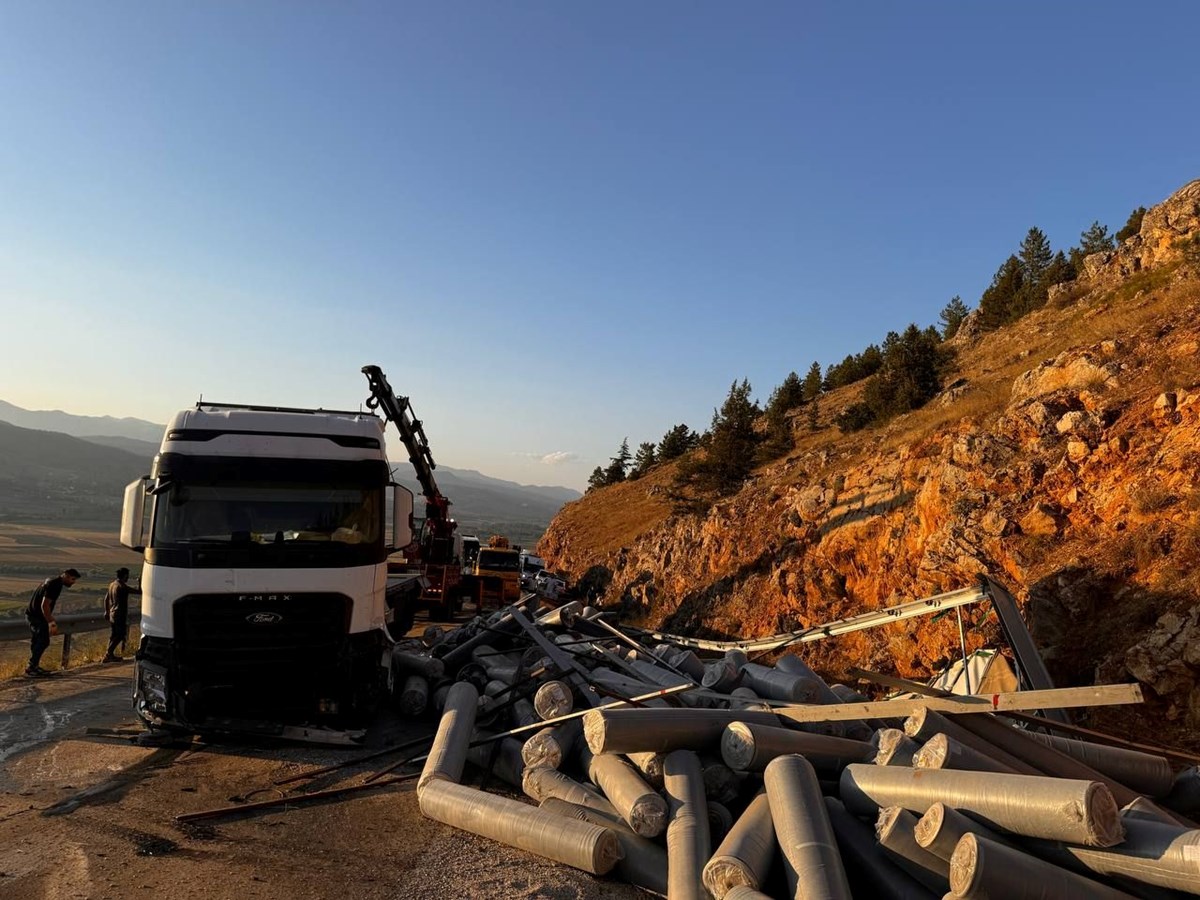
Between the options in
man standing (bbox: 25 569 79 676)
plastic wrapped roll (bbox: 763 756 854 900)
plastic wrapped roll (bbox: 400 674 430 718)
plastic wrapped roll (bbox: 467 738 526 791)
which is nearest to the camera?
plastic wrapped roll (bbox: 763 756 854 900)

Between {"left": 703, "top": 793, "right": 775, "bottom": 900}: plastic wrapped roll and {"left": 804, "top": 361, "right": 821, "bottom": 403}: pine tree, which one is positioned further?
{"left": 804, "top": 361, "right": 821, "bottom": 403}: pine tree

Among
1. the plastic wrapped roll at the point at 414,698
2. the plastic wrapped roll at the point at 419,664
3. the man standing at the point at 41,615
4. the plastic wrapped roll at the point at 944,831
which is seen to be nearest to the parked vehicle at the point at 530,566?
the man standing at the point at 41,615

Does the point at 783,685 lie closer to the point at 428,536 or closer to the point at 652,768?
the point at 652,768

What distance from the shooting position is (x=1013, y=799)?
4.55 metres

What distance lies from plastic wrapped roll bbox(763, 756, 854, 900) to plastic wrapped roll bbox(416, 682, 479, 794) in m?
3.41

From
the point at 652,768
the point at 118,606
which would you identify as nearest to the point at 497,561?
the point at 118,606

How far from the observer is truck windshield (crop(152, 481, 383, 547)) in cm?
883

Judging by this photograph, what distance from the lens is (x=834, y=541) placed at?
20.1 meters

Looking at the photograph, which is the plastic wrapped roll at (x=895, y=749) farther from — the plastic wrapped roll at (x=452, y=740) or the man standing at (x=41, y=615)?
the man standing at (x=41, y=615)

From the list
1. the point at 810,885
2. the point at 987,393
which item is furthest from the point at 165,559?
the point at 987,393

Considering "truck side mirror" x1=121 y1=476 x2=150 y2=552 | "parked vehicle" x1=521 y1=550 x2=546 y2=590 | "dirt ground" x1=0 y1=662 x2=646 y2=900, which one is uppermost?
"truck side mirror" x1=121 y1=476 x2=150 y2=552

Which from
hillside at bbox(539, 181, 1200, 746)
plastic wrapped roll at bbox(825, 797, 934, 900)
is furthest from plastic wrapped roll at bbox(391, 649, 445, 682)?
hillside at bbox(539, 181, 1200, 746)

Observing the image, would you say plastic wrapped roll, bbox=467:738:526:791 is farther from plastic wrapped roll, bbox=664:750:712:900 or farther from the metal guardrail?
the metal guardrail

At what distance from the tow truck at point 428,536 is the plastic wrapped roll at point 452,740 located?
11.3 metres
